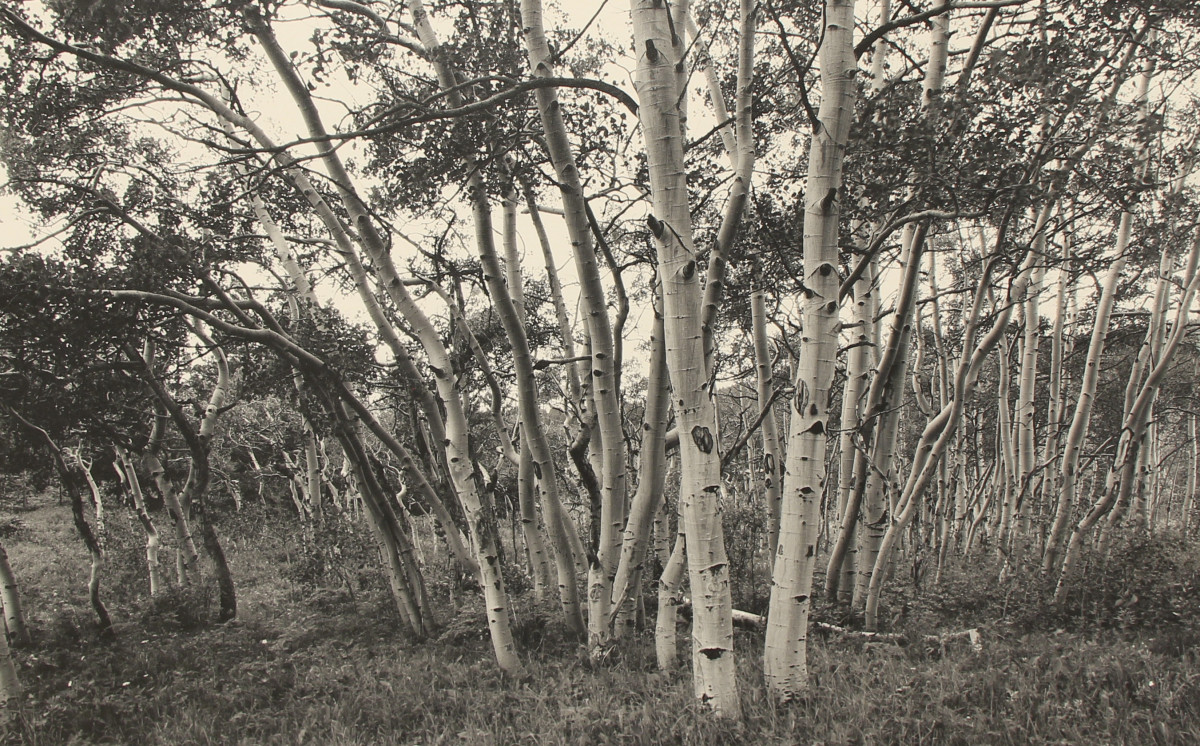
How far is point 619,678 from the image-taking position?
5.41 meters

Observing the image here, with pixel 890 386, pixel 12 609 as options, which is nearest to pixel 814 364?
pixel 890 386

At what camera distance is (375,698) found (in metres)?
5.77

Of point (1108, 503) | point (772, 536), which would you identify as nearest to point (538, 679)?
point (772, 536)

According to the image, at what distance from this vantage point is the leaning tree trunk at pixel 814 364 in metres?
3.68

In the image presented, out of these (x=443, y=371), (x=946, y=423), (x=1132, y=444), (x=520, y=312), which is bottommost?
(x=1132, y=444)

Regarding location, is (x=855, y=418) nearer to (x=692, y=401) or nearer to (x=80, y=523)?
(x=692, y=401)

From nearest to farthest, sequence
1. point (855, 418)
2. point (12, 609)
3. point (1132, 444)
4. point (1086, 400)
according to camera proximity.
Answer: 1. point (855, 418)
2. point (1132, 444)
3. point (1086, 400)
4. point (12, 609)

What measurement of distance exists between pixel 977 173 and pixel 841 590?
5749 mm

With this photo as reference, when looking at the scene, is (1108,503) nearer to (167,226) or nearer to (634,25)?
(634,25)

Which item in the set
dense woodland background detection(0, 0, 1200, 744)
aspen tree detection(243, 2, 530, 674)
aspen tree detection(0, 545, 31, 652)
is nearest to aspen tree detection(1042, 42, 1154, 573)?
dense woodland background detection(0, 0, 1200, 744)

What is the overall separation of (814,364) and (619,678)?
11.1 ft

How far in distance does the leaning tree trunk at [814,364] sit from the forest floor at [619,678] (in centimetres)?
46

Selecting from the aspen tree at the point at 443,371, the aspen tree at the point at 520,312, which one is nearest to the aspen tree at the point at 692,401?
the aspen tree at the point at 443,371

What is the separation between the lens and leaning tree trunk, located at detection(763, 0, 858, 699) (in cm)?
368
